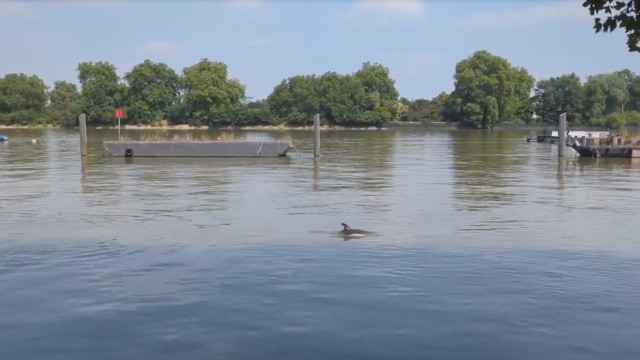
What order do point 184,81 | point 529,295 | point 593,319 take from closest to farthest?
point 593,319 < point 529,295 < point 184,81

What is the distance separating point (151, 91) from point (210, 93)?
1377 cm

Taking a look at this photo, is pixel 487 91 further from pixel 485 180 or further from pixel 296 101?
pixel 485 180

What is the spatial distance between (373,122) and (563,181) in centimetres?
12386

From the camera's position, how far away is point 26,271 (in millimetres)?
11070

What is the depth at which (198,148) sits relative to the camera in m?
40.2

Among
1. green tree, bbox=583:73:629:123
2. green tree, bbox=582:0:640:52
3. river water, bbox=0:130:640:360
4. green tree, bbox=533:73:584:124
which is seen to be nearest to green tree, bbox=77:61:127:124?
green tree, bbox=533:73:584:124

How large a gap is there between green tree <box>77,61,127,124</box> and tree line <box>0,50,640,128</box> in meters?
0.22

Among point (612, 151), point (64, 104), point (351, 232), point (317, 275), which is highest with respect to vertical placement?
point (64, 104)

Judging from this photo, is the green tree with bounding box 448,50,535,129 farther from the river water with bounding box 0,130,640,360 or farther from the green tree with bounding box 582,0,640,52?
the green tree with bounding box 582,0,640,52

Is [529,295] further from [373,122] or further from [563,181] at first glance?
[373,122]

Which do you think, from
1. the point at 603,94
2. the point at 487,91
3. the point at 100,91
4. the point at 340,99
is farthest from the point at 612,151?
the point at 100,91

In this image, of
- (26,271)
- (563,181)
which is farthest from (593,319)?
(563,181)

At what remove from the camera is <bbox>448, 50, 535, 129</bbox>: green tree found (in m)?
139

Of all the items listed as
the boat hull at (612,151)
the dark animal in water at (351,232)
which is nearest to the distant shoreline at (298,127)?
the boat hull at (612,151)
